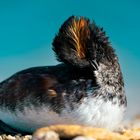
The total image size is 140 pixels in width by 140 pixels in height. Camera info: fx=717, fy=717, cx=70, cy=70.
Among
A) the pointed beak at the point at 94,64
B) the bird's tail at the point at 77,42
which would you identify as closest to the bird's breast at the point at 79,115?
the pointed beak at the point at 94,64

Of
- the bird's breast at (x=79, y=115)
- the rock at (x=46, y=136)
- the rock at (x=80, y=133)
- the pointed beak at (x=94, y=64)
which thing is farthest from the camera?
the pointed beak at (x=94, y=64)

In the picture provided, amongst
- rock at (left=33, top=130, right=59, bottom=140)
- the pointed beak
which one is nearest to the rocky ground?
rock at (left=33, top=130, right=59, bottom=140)

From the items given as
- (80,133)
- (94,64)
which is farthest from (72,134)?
(94,64)

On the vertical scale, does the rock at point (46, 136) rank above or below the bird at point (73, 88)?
below

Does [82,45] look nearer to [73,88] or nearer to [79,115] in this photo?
[73,88]

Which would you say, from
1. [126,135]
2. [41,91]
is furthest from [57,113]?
[126,135]

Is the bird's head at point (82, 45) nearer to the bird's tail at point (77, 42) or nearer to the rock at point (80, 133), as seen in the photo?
the bird's tail at point (77, 42)

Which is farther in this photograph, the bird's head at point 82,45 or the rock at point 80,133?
the bird's head at point 82,45
